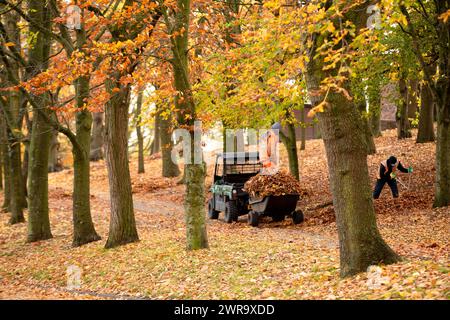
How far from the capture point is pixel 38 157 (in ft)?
52.1

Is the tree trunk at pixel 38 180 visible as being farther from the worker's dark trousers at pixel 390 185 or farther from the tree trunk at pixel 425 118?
the tree trunk at pixel 425 118

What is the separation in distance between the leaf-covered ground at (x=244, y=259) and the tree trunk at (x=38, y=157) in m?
0.63

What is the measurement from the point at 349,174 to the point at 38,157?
10.5 m

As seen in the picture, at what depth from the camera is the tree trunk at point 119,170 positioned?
13.5 metres

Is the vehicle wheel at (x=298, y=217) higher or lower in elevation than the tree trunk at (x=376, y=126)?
lower

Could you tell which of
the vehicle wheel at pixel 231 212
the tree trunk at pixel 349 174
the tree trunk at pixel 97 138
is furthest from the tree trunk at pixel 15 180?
the tree trunk at pixel 97 138

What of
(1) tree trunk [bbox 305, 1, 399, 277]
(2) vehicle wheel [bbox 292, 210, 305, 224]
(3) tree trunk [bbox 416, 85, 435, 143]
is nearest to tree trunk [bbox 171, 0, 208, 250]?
(1) tree trunk [bbox 305, 1, 399, 277]

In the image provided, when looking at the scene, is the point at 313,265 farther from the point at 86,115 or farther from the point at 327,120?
the point at 86,115

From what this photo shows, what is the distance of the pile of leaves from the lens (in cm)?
1617

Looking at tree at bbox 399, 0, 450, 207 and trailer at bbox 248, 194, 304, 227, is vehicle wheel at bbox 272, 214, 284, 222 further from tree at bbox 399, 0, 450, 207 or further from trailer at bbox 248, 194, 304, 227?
tree at bbox 399, 0, 450, 207

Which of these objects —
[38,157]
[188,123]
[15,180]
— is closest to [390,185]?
[188,123]

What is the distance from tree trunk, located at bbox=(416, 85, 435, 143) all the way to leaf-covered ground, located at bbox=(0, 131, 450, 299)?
3100 millimetres
